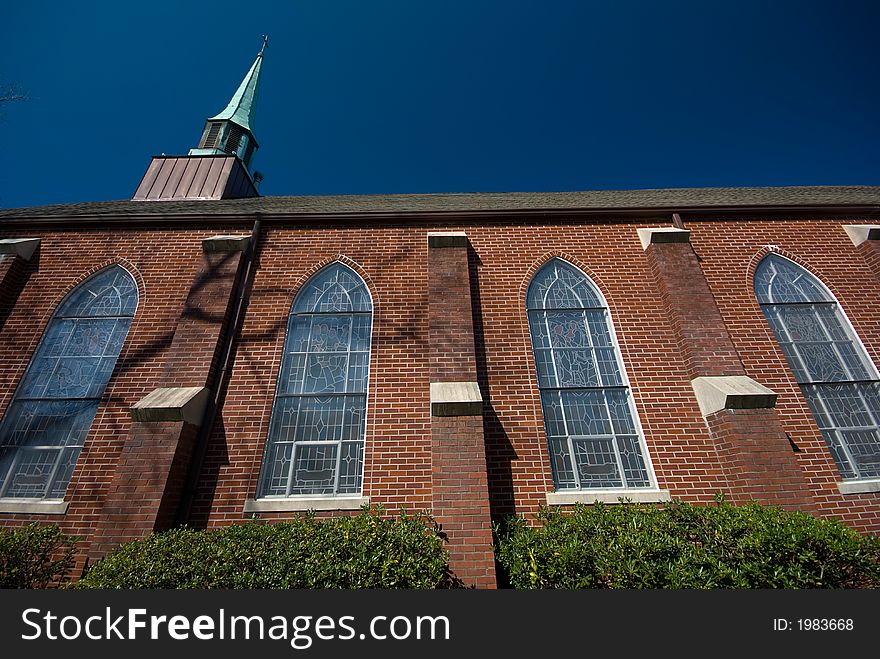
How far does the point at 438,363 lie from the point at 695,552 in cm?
397

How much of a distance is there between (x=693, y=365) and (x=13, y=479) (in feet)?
36.5

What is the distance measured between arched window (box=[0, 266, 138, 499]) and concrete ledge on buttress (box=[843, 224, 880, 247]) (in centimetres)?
1470

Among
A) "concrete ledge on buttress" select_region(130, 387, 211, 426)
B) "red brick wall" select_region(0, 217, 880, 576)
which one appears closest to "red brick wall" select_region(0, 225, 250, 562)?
"red brick wall" select_region(0, 217, 880, 576)

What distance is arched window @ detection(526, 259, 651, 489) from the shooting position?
603 cm

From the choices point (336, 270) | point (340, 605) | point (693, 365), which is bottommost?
point (340, 605)

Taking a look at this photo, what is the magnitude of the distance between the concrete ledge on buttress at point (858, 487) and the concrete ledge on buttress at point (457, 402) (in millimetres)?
5644

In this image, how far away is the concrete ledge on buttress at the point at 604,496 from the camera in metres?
5.61

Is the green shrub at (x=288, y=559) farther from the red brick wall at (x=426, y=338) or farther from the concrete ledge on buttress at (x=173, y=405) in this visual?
the concrete ledge on buttress at (x=173, y=405)

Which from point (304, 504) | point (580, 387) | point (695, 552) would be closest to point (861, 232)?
point (580, 387)

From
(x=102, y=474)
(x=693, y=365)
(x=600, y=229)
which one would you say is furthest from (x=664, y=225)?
(x=102, y=474)

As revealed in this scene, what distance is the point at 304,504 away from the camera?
5.62 meters

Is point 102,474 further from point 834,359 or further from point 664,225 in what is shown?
point 834,359

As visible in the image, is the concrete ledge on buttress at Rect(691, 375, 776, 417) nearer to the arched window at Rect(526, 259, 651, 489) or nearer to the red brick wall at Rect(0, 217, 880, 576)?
the red brick wall at Rect(0, 217, 880, 576)

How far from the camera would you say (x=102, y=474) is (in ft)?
19.4
